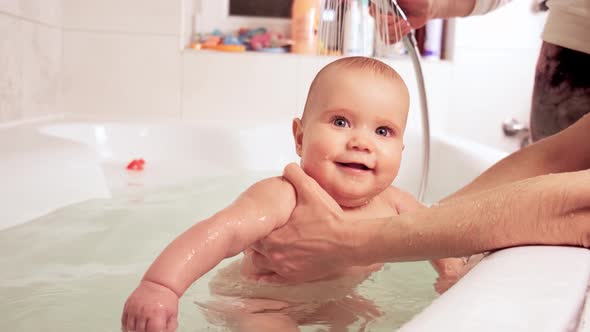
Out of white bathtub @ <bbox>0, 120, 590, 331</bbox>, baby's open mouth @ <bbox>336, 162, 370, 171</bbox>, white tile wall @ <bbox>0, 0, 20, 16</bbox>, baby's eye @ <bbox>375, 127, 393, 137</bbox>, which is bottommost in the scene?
white bathtub @ <bbox>0, 120, 590, 331</bbox>

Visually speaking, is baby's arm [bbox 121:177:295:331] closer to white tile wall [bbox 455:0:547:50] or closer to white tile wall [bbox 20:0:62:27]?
white tile wall [bbox 20:0:62:27]

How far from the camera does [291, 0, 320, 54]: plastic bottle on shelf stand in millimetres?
2611

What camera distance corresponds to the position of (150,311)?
2.22 feet

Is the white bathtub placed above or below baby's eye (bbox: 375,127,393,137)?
below

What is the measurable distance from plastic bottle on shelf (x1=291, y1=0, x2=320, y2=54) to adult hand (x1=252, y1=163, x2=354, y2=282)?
5.77 feet

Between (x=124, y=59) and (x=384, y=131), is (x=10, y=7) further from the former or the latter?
(x=384, y=131)

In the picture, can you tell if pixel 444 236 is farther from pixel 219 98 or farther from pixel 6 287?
pixel 219 98

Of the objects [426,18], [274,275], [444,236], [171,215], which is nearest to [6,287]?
[274,275]

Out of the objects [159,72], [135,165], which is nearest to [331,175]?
[135,165]

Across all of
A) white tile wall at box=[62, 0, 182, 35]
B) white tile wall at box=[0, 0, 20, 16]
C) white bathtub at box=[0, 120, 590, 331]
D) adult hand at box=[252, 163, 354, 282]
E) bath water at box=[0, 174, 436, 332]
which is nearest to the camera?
white bathtub at box=[0, 120, 590, 331]

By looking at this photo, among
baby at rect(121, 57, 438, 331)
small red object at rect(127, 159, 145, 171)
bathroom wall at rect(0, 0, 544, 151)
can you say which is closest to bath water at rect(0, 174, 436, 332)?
baby at rect(121, 57, 438, 331)

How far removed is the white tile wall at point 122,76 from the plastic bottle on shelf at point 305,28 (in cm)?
48

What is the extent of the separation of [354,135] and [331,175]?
0.06 meters

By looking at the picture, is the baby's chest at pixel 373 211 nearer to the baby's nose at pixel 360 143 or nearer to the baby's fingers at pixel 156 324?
the baby's nose at pixel 360 143
